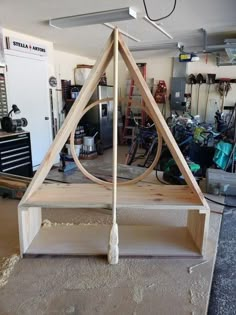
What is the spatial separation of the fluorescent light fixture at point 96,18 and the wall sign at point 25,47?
92 centimetres

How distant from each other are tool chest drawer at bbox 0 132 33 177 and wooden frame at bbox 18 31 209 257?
1.75 meters

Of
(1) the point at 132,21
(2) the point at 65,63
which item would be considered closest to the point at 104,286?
(1) the point at 132,21

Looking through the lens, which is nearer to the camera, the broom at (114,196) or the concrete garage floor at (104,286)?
the concrete garage floor at (104,286)

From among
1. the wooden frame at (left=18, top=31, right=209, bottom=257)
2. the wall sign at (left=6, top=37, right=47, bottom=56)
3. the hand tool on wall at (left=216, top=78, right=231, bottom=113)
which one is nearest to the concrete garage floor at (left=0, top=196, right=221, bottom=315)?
the wooden frame at (left=18, top=31, right=209, bottom=257)

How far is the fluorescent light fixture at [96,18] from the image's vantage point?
Result: 128 inches

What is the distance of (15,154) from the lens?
12.9 ft

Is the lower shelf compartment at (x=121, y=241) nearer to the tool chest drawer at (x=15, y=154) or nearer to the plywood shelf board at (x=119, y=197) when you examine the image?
the plywood shelf board at (x=119, y=197)

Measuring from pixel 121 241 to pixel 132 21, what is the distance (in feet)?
9.99

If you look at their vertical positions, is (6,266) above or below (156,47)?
below

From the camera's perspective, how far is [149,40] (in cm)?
518

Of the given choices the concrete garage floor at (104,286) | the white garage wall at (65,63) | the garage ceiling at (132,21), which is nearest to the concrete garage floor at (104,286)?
→ the concrete garage floor at (104,286)

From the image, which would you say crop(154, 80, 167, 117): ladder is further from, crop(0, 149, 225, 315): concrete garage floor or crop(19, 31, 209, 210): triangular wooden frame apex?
crop(0, 149, 225, 315): concrete garage floor

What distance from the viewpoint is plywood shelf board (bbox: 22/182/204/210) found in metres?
1.93

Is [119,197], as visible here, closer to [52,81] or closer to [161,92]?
[52,81]
